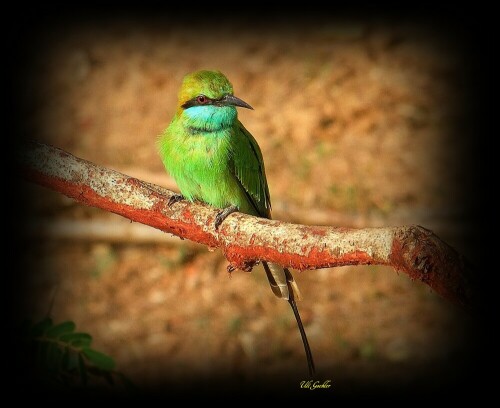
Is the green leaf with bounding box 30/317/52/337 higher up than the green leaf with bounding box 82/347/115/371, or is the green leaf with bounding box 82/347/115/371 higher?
the green leaf with bounding box 30/317/52/337

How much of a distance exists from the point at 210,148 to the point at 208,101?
0.83 ft

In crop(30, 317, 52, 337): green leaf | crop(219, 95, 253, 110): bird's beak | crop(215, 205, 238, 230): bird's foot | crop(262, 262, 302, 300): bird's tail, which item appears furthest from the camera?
crop(262, 262, 302, 300): bird's tail

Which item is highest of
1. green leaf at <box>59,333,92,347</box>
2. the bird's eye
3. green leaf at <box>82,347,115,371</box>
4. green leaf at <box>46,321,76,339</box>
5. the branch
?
the bird's eye

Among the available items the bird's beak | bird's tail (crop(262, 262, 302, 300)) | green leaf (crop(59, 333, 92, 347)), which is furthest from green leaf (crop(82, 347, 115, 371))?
the bird's beak

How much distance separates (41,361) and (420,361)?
344 cm

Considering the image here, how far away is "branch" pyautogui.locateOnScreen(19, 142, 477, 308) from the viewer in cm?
244

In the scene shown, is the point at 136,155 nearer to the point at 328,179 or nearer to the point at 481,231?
the point at 328,179

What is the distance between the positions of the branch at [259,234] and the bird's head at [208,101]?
1.66ft

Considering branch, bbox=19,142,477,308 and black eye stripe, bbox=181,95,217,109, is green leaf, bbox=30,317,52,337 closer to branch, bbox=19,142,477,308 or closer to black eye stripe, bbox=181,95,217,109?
branch, bbox=19,142,477,308

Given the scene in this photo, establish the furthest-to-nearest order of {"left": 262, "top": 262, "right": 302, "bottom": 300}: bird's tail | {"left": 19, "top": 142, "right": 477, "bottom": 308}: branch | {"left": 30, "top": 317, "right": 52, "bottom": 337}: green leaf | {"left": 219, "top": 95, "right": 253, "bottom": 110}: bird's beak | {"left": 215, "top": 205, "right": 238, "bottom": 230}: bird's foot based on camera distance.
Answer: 1. {"left": 262, "top": 262, "right": 302, "bottom": 300}: bird's tail
2. {"left": 219, "top": 95, "right": 253, "bottom": 110}: bird's beak
3. {"left": 215, "top": 205, "right": 238, "bottom": 230}: bird's foot
4. {"left": 30, "top": 317, "right": 52, "bottom": 337}: green leaf
5. {"left": 19, "top": 142, "right": 477, "bottom": 308}: branch

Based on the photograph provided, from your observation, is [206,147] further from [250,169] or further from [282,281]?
[282,281]

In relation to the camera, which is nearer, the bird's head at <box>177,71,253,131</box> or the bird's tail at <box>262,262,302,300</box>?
the bird's head at <box>177,71,253,131</box>

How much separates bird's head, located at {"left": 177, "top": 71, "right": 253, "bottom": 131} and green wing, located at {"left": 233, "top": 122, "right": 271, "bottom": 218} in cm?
16

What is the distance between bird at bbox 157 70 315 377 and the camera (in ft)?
12.1
